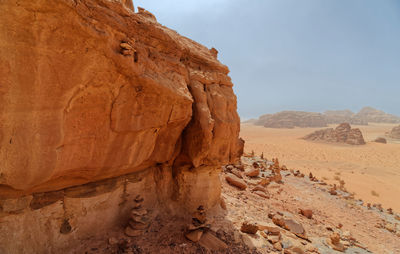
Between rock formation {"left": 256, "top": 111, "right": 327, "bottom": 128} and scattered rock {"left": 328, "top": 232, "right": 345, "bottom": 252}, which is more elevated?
rock formation {"left": 256, "top": 111, "right": 327, "bottom": 128}

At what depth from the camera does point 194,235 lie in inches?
130

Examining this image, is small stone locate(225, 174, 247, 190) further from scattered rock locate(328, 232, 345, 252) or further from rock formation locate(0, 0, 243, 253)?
rock formation locate(0, 0, 243, 253)

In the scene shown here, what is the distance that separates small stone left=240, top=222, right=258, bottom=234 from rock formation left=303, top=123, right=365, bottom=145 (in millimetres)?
29222

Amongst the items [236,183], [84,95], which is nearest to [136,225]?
[84,95]

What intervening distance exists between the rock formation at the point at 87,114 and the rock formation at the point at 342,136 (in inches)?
1198

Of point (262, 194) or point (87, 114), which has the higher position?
point (87, 114)

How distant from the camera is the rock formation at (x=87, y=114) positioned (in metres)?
1.75

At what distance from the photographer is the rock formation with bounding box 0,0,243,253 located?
68.9 inches

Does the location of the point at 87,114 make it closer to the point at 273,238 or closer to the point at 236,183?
the point at 273,238

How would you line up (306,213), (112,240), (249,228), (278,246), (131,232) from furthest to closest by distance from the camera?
(306,213) < (249,228) < (278,246) < (131,232) < (112,240)

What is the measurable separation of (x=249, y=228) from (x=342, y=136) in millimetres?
30934

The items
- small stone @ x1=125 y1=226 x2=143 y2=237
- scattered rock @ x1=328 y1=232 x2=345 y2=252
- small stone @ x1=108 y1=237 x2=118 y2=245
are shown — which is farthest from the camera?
scattered rock @ x1=328 y1=232 x2=345 y2=252

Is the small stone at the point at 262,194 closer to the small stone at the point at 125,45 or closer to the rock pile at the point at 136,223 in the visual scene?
the rock pile at the point at 136,223

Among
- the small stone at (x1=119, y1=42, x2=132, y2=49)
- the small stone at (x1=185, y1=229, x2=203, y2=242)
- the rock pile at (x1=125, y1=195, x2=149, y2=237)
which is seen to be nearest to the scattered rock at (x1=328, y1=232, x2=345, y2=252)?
the small stone at (x1=185, y1=229, x2=203, y2=242)
